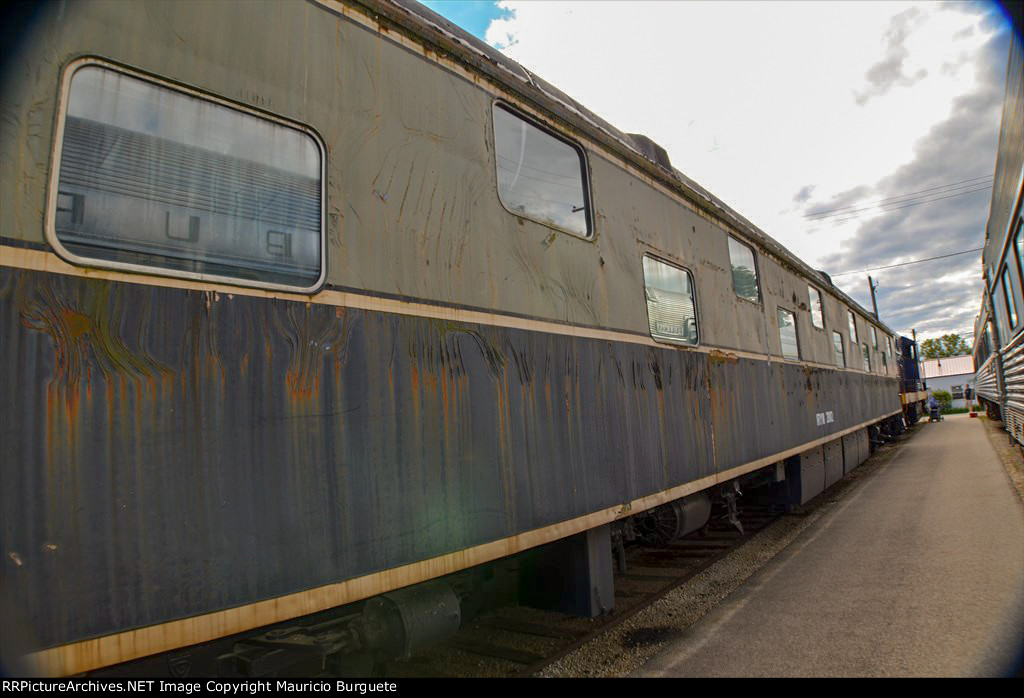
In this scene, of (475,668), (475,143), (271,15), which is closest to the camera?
(271,15)

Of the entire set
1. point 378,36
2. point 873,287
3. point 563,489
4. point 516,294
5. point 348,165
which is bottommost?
point 563,489

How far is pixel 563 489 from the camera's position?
3168mm

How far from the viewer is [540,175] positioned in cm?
348

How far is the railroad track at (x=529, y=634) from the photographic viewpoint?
11.2 ft

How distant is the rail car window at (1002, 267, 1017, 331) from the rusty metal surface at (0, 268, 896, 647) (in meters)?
6.74

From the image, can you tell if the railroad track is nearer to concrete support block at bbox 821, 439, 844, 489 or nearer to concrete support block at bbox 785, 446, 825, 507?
concrete support block at bbox 785, 446, 825, 507

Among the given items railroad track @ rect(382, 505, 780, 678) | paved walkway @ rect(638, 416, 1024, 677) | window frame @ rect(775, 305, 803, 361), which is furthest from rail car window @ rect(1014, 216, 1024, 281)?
railroad track @ rect(382, 505, 780, 678)

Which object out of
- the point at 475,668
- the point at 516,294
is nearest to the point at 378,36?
the point at 516,294

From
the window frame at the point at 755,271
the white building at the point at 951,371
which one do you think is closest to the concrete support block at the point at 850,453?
the window frame at the point at 755,271

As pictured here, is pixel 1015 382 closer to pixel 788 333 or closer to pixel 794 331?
pixel 794 331

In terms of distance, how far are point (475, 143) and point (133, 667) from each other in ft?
8.28

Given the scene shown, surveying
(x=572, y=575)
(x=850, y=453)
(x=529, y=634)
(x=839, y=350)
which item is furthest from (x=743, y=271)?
(x=850, y=453)

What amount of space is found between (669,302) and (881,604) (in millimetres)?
2536
